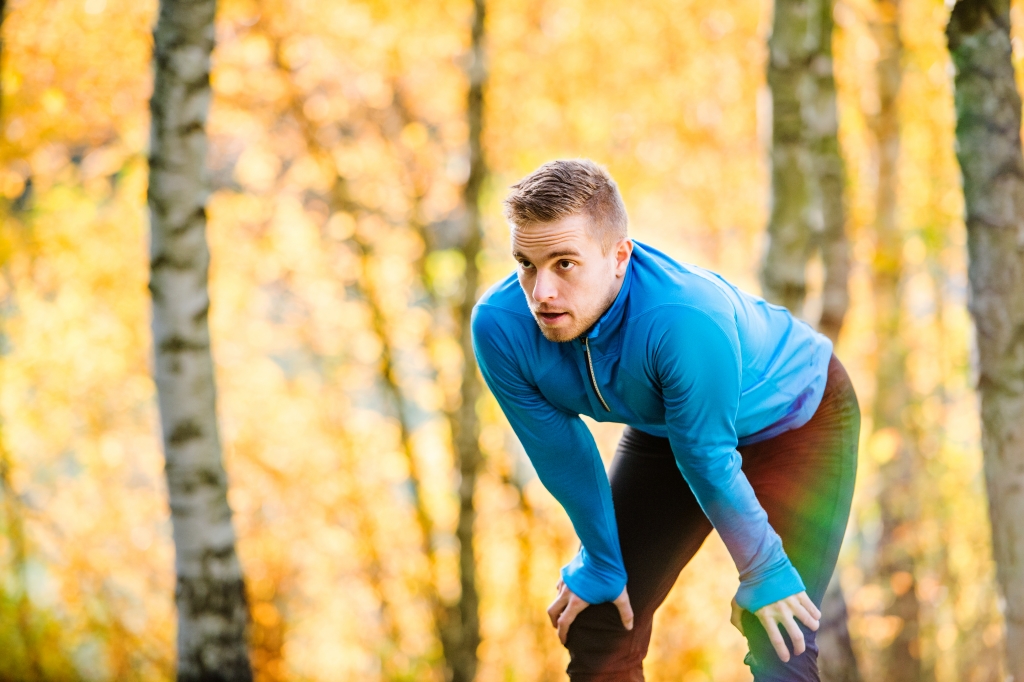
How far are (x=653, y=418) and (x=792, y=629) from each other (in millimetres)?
586

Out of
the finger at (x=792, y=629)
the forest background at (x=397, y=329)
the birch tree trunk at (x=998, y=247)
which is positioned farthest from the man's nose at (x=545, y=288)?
the forest background at (x=397, y=329)

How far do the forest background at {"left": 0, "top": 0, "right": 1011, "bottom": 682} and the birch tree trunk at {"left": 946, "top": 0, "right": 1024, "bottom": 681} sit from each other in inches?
126

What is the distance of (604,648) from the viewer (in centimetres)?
212

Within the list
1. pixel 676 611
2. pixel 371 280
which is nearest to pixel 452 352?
pixel 371 280

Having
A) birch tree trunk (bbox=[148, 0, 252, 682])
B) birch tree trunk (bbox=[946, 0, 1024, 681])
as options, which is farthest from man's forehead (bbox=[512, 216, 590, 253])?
birch tree trunk (bbox=[148, 0, 252, 682])

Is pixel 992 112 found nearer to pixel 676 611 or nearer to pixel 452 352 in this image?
pixel 452 352

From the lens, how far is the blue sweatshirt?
1721 millimetres

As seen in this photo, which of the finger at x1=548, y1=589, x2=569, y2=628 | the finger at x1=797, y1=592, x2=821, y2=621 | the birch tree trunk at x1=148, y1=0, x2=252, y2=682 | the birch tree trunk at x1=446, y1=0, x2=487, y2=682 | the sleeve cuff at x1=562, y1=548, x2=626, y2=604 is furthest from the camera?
the birch tree trunk at x1=446, y1=0, x2=487, y2=682

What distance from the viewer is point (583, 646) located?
2.14 meters

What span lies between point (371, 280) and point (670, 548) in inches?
173

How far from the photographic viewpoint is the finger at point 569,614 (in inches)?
84.6

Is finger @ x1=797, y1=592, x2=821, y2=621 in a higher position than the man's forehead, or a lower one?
lower

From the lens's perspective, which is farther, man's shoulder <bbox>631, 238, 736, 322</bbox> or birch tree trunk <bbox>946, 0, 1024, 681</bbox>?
birch tree trunk <bbox>946, 0, 1024, 681</bbox>

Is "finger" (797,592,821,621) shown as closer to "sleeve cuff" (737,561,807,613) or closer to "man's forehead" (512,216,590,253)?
"sleeve cuff" (737,561,807,613)
